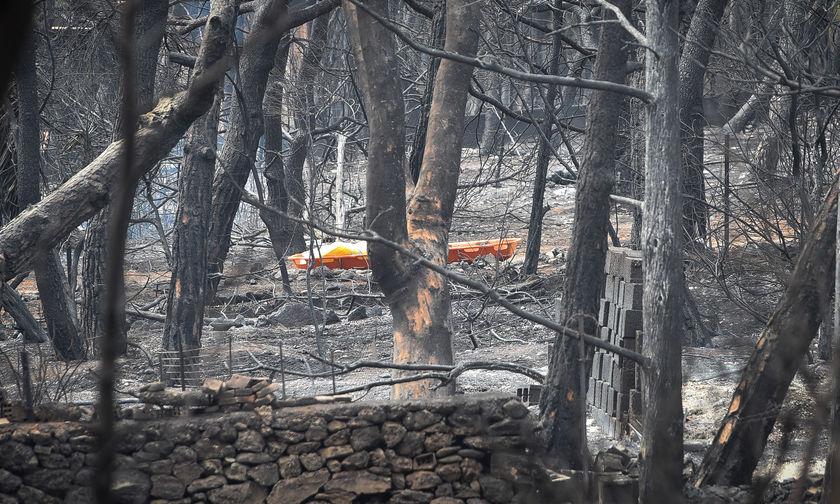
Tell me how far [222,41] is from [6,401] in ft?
11.3

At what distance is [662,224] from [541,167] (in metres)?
7.29

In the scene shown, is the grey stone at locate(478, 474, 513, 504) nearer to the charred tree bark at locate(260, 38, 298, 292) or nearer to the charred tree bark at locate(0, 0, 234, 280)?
the charred tree bark at locate(0, 0, 234, 280)

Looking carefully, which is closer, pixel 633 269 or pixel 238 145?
pixel 633 269

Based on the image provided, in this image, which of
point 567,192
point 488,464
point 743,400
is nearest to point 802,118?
point 743,400

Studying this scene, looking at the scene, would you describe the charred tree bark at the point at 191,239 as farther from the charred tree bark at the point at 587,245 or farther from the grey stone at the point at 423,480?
the charred tree bark at the point at 587,245

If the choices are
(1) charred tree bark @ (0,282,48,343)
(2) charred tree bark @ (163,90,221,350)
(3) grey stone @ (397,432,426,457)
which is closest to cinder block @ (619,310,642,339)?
(3) grey stone @ (397,432,426,457)

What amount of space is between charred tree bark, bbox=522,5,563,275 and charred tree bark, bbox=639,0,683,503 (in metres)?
3.89

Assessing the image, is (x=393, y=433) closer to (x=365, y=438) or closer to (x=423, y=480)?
(x=365, y=438)

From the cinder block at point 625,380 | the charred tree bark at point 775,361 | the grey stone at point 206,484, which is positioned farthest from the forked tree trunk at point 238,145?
the charred tree bark at point 775,361

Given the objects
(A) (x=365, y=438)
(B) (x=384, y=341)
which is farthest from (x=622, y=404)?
(B) (x=384, y=341)

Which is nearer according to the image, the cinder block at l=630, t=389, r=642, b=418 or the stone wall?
the stone wall

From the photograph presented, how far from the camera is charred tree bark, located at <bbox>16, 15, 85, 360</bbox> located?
913cm

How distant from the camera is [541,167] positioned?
12.2 m

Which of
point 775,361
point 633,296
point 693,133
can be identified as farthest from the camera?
point 693,133
